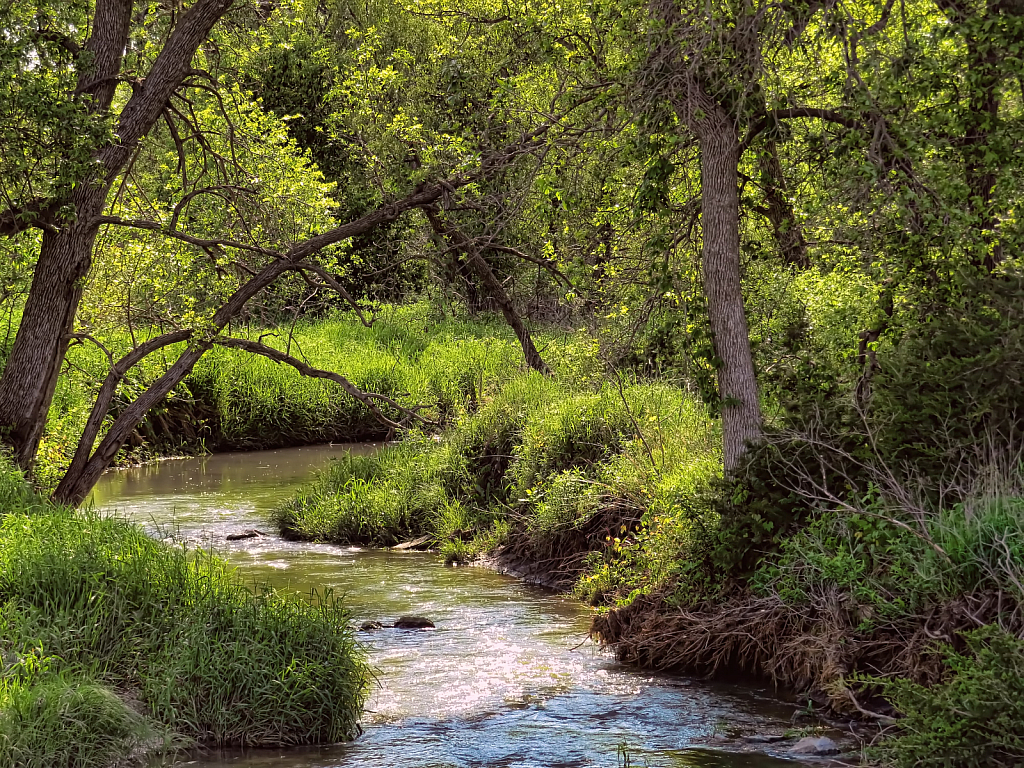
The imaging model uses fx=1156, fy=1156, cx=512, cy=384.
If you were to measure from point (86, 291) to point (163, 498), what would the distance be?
16.1ft

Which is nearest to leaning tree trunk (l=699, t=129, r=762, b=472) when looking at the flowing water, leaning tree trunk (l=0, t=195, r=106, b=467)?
the flowing water

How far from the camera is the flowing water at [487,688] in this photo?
22.9ft

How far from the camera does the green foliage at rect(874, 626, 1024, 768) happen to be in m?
5.57

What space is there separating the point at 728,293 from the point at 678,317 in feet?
1.45

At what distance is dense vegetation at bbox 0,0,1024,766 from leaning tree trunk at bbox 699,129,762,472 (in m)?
0.03

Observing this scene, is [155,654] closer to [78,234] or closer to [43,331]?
[43,331]

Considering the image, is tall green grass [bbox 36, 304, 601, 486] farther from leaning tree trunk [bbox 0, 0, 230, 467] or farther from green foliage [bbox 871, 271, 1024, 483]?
green foliage [bbox 871, 271, 1024, 483]

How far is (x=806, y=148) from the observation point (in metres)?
9.68

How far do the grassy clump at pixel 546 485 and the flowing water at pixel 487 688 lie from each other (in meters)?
0.50

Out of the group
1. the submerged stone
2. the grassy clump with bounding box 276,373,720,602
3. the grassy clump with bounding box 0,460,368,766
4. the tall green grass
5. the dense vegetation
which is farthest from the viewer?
the tall green grass

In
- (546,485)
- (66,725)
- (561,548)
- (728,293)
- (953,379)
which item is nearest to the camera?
(66,725)

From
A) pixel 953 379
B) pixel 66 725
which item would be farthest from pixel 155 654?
pixel 953 379

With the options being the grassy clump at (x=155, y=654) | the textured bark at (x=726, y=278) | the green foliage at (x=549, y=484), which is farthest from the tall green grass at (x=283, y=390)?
the grassy clump at (x=155, y=654)

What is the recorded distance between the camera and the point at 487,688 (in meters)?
8.48
